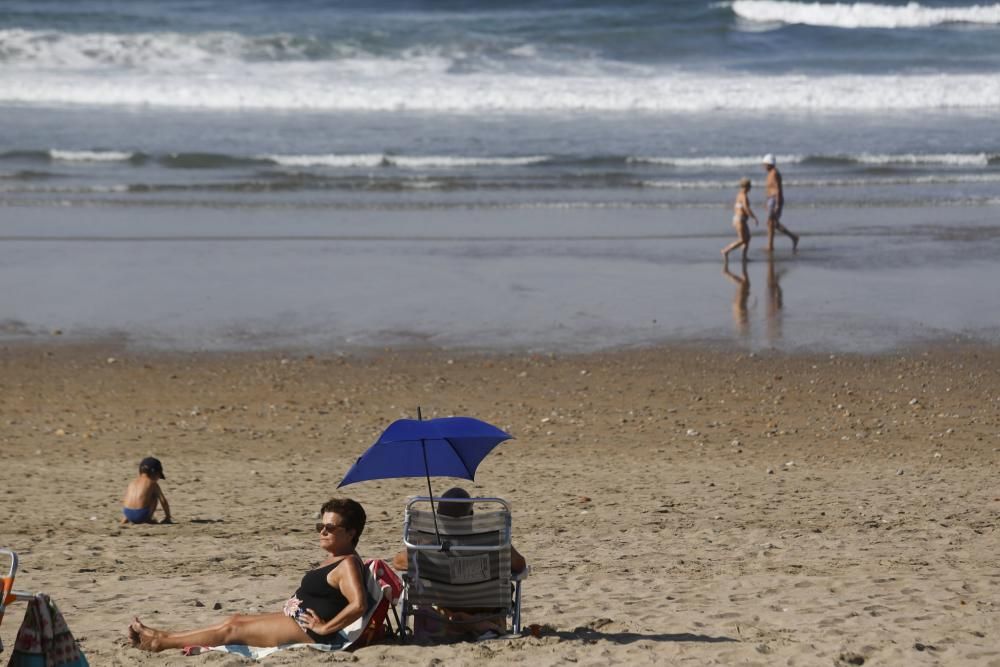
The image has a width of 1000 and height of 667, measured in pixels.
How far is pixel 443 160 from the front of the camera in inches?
1002

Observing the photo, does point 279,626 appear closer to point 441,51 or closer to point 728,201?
point 728,201

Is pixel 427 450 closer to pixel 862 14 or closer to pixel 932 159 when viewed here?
pixel 932 159

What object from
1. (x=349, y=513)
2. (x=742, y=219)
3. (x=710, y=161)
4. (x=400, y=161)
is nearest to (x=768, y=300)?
(x=742, y=219)

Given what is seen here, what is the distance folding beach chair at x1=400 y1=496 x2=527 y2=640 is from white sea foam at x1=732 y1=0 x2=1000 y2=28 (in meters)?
42.8

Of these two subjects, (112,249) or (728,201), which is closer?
(112,249)

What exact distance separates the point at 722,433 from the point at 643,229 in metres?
8.68

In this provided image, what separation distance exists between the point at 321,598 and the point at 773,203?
39.2 feet

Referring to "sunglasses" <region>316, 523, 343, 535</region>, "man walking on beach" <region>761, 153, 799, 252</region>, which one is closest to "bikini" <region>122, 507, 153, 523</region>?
"sunglasses" <region>316, 523, 343, 535</region>

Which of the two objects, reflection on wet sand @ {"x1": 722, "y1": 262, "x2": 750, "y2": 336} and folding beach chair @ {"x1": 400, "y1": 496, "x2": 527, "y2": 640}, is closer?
folding beach chair @ {"x1": 400, "y1": 496, "x2": 527, "y2": 640}

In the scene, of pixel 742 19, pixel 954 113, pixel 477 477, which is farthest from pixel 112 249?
pixel 742 19

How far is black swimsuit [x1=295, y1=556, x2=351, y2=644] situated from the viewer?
6.05 meters

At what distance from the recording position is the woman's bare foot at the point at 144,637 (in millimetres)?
5930

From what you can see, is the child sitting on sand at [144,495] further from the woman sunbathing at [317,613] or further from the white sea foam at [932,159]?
the white sea foam at [932,159]

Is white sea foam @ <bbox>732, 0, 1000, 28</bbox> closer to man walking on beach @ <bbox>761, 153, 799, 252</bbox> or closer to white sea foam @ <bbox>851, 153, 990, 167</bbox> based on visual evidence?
white sea foam @ <bbox>851, 153, 990, 167</bbox>
